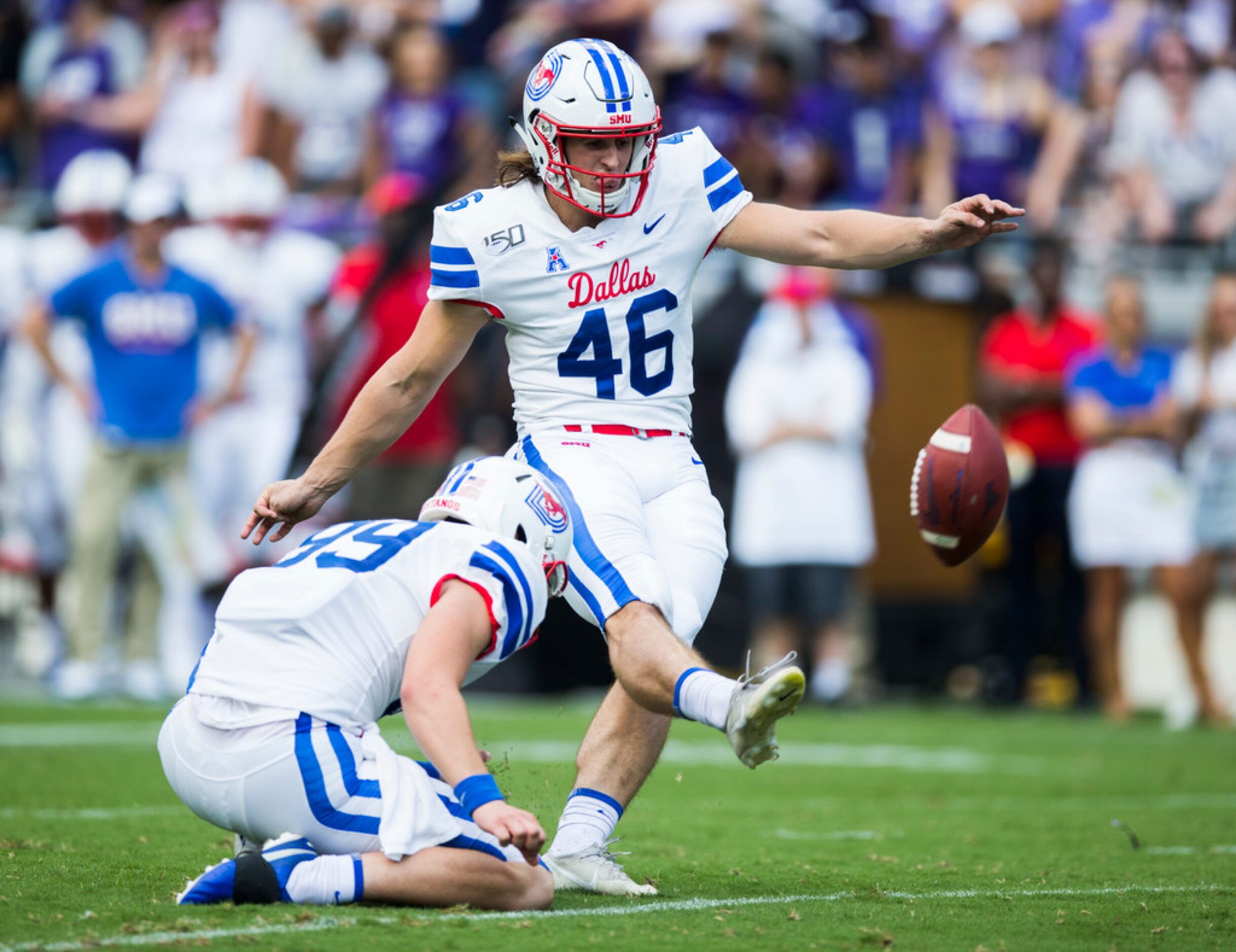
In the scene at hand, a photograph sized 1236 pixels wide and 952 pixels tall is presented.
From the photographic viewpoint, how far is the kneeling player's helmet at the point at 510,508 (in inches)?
145

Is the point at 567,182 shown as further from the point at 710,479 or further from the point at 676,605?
the point at 710,479

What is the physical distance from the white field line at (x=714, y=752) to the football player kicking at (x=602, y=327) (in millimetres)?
2598

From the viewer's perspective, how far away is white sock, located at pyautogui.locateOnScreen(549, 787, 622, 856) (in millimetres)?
4211

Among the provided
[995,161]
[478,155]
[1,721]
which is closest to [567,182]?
[1,721]

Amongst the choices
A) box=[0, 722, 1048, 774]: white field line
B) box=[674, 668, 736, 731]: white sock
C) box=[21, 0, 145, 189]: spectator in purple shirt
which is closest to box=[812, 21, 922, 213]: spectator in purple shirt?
box=[0, 722, 1048, 774]: white field line

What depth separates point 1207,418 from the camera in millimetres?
9227

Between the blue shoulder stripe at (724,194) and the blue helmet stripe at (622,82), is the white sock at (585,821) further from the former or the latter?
the blue helmet stripe at (622,82)

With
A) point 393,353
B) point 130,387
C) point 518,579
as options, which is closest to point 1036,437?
point 393,353

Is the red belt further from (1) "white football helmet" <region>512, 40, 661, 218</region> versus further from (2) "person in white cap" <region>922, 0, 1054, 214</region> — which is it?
(2) "person in white cap" <region>922, 0, 1054, 214</region>

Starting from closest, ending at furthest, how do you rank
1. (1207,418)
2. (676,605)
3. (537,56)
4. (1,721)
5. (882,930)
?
1. (882,930)
2. (676,605)
3. (1,721)
4. (1207,418)
5. (537,56)

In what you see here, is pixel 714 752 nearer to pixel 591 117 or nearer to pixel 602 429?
pixel 602 429

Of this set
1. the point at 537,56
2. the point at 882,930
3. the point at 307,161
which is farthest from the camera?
the point at 307,161

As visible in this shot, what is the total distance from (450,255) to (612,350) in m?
0.46

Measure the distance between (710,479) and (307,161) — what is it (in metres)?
3.42
